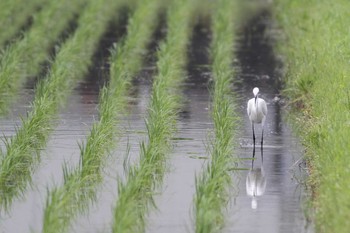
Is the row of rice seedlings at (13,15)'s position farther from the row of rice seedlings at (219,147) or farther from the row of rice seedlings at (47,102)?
the row of rice seedlings at (219,147)

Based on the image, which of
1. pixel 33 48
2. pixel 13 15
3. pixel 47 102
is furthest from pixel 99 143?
pixel 13 15

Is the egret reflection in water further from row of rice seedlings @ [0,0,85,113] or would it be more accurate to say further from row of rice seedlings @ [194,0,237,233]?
row of rice seedlings @ [0,0,85,113]

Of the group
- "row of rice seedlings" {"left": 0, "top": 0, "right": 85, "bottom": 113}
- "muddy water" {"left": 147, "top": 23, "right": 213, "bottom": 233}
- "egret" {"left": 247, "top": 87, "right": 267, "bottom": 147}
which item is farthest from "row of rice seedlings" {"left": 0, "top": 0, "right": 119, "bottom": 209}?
"egret" {"left": 247, "top": 87, "right": 267, "bottom": 147}

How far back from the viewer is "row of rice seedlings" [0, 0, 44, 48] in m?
19.4

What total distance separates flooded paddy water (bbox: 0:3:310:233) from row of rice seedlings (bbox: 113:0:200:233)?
0.31 ft

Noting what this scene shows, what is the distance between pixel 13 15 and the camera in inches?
845

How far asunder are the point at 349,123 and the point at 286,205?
58.9 inches

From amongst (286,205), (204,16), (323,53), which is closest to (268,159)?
(286,205)

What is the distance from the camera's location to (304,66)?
1444 cm

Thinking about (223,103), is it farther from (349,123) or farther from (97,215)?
(97,215)

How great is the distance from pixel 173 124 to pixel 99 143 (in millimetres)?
1787

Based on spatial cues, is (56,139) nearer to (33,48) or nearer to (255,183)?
(255,183)

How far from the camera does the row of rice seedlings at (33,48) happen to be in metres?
14.7

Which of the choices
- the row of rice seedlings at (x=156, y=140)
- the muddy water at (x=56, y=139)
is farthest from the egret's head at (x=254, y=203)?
the muddy water at (x=56, y=139)
